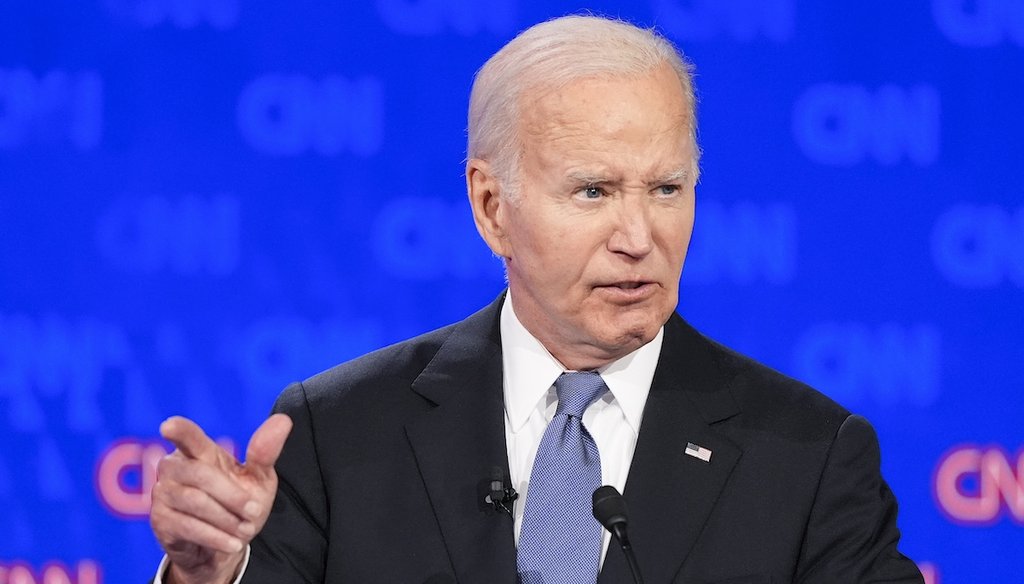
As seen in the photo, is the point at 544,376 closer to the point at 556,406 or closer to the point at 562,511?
the point at 556,406

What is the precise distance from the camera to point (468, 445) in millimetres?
2102

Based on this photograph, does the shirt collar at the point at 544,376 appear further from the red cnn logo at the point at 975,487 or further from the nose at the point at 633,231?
the red cnn logo at the point at 975,487

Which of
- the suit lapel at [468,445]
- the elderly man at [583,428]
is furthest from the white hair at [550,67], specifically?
the suit lapel at [468,445]

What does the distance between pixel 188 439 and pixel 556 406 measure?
693 mm

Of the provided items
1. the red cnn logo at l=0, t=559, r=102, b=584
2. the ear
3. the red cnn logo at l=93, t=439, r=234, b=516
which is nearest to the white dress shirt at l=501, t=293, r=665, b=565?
the ear

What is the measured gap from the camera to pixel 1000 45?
331 centimetres

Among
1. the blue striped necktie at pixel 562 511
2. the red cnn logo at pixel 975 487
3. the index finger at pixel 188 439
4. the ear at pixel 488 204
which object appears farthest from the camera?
the red cnn logo at pixel 975 487

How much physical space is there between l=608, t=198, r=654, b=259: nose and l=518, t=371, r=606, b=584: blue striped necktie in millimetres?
274

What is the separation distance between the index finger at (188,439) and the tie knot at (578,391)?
625mm

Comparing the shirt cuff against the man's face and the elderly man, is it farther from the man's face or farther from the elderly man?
the man's face

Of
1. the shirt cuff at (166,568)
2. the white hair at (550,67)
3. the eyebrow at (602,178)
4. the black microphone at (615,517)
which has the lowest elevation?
the shirt cuff at (166,568)

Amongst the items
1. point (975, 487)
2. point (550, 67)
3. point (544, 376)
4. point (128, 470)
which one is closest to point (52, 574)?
point (128, 470)

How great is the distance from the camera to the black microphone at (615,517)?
5.68ft

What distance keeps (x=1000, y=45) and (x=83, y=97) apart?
227cm
